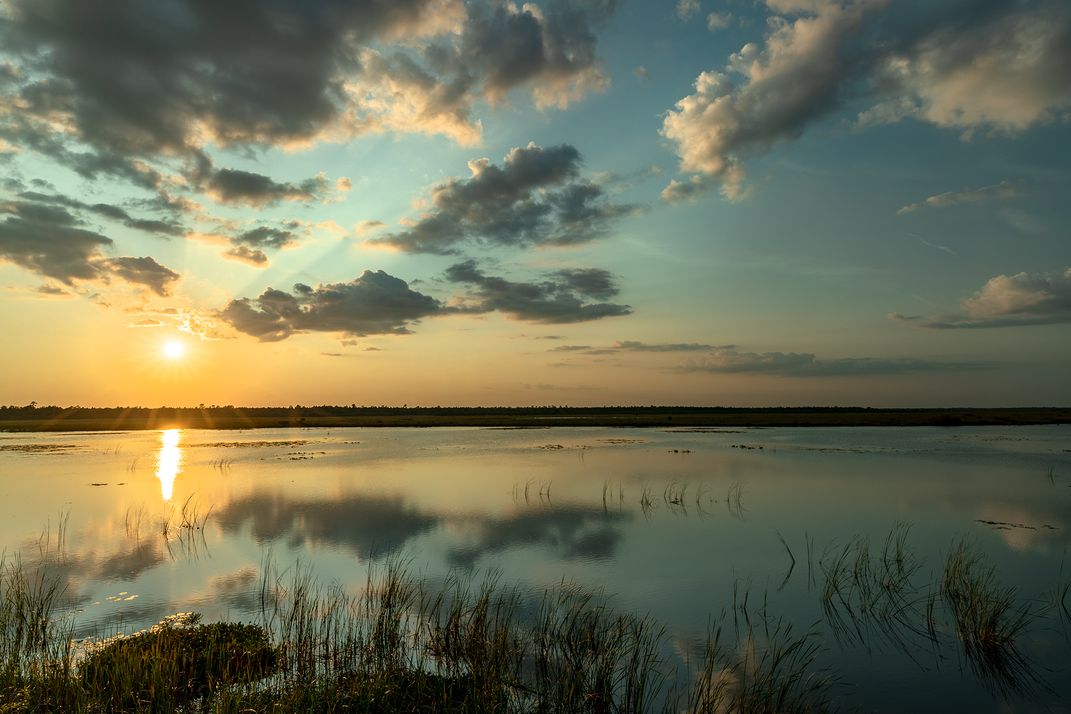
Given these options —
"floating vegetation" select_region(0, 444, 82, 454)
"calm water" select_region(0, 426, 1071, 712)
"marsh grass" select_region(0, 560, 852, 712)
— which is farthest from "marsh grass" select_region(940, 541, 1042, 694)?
"floating vegetation" select_region(0, 444, 82, 454)

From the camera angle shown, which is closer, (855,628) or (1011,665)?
(1011,665)

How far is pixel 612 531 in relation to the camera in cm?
2295

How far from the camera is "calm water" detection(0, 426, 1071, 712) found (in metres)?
13.1

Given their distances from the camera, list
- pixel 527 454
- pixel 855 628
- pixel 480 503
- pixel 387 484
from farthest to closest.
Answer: pixel 527 454 < pixel 387 484 < pixel 480 503 < pixel 855 628

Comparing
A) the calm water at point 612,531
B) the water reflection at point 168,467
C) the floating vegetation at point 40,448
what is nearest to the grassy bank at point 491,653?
the calm water at point 612,531

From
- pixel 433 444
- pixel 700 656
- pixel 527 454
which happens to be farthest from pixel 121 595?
pixel 433 444

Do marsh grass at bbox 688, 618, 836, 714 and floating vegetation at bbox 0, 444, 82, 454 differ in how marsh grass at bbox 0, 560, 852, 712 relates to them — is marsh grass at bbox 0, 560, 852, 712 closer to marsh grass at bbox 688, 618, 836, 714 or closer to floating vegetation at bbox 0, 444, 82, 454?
marsh grass at bbox 688, 618, 836, 714

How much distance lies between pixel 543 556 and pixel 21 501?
2701 centimetres

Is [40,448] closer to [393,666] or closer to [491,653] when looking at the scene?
[393,666]

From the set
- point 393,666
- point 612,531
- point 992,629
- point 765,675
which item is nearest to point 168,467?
point 612,531

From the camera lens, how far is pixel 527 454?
174 ft

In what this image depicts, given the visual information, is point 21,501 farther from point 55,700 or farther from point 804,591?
point 804,591

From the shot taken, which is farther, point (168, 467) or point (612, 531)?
point (168, 467)

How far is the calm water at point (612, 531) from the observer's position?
42.8ft
